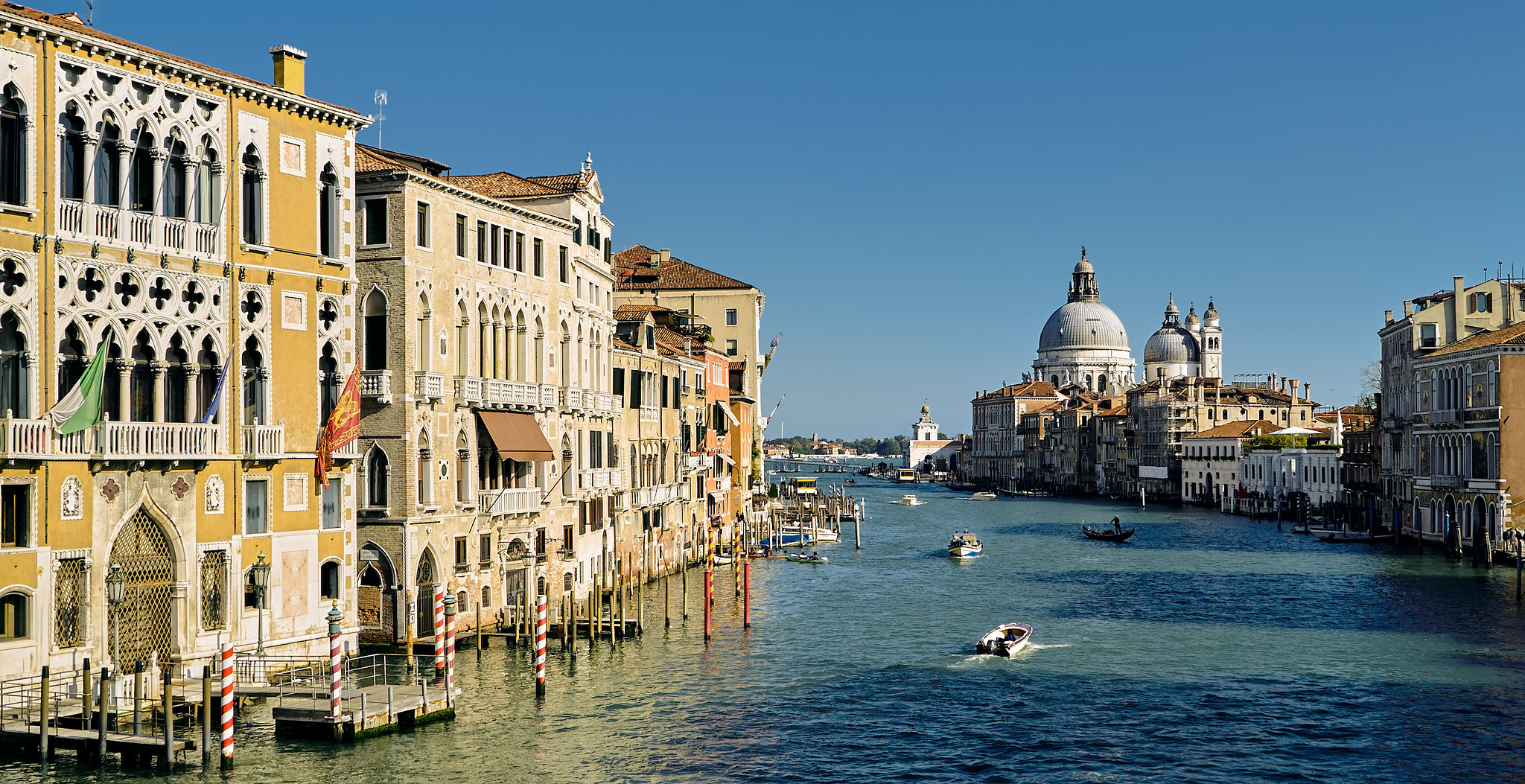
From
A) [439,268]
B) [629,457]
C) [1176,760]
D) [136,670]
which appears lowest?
[1176,760]

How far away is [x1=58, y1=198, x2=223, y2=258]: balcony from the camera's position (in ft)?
58.1

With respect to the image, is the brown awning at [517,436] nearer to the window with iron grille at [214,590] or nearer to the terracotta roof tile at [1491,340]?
the window with iron grille at [214,590]

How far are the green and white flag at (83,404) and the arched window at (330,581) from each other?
16.2 feet

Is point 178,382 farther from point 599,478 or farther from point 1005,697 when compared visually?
point 599,478

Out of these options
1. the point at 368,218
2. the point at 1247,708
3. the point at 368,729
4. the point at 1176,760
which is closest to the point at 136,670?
the point at 368,729

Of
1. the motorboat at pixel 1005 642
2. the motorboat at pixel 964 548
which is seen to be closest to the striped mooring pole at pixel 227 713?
the motorboat at pixel 1005 642

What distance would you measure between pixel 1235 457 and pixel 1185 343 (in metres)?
63.6

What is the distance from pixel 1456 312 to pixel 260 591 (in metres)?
43.5

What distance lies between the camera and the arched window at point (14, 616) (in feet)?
55.8

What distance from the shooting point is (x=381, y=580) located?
953 inches

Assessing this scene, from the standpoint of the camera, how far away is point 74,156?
58.7 ft

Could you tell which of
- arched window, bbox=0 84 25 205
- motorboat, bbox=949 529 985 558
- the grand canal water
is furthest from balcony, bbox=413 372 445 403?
motorboat, bbox=949 529 985 558

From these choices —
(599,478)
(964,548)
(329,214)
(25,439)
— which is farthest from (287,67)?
(964,548)

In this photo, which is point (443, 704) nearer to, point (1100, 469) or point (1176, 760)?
point (1176, 760)
